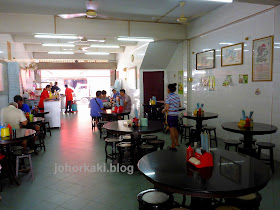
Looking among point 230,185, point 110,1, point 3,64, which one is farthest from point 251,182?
point 3,64

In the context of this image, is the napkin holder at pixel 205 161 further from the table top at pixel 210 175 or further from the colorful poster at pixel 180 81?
the colorful poster at pixel 180 81

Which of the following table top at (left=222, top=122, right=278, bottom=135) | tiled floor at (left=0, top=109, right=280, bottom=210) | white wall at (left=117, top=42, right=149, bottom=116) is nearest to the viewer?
tiled floor at (left=0, top=109, right=280, bottom=210)

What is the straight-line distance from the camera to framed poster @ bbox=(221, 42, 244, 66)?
612cm

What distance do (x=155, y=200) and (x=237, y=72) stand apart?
16.5ft

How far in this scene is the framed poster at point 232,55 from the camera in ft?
20.1

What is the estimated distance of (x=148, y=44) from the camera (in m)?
9.17

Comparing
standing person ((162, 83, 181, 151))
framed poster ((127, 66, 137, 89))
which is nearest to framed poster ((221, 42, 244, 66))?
standing person ((162, 83, 181, 151))

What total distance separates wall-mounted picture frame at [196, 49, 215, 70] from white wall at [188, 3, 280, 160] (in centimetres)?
16

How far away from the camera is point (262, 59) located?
17.8 ft

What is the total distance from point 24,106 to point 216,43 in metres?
6.07

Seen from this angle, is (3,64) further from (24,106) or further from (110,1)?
(110,1)

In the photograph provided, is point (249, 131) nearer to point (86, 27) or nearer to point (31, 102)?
point (86, 27)

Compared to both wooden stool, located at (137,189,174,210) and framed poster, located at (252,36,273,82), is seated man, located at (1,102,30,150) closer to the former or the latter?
wooden stool, located at (137,189,174,210)

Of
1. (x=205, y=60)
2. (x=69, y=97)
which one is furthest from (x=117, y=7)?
(x=69, y=97)
